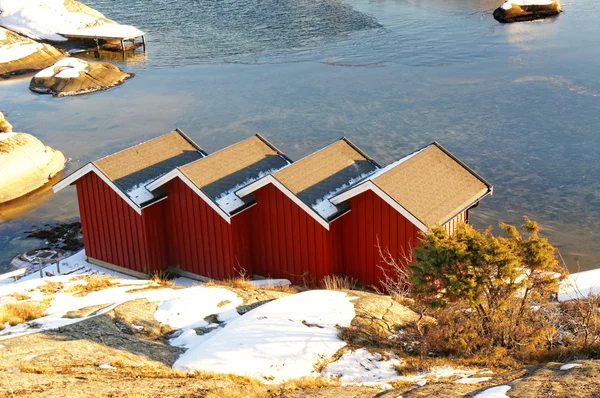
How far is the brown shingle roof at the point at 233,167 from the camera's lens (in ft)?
57.5

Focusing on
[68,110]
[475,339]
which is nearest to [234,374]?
[475,339]

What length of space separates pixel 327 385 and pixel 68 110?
102 feet

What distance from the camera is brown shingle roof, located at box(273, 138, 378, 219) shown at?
1677 centimetres

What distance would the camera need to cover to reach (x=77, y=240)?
2312 cm

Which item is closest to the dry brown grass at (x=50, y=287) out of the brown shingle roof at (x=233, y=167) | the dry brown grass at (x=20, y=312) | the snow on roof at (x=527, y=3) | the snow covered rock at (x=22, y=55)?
the dry brown grass at (x=20, y=312)

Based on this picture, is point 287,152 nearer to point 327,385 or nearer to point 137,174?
point 137,174

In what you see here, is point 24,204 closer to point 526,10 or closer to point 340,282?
point 340,282

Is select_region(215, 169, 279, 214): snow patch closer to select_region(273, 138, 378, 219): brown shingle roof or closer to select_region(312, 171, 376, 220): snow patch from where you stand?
select_region(273, 138, 378, 219): brown shingle roof

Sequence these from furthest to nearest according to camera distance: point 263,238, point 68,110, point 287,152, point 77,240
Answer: point 68,110 → point 287,152 → point 77,240 → point 263,238

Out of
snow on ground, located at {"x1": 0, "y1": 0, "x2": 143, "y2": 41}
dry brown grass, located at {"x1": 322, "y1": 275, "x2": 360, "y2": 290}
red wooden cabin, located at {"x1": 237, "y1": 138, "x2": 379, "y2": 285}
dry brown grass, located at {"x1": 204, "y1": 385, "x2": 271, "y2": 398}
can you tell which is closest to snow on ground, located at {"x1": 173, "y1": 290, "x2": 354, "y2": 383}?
dry brown grass, located at {"x1": 204, "y1": 385, "x2": 271, "y2": 398}

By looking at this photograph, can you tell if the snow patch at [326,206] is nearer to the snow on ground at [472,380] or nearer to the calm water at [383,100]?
the snow on ground at [472,380]

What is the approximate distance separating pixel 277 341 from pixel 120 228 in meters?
8.68

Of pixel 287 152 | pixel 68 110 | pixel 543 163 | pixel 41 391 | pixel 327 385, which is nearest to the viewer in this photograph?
pixel 41 391

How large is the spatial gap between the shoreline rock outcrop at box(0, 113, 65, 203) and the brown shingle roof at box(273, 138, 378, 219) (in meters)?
14.4
